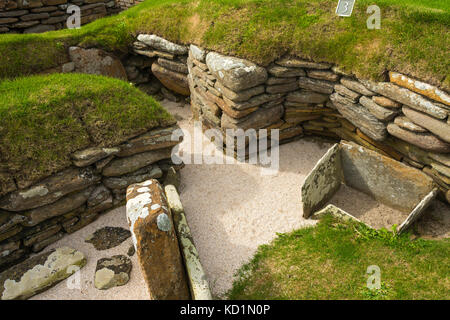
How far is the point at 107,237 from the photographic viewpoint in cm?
636

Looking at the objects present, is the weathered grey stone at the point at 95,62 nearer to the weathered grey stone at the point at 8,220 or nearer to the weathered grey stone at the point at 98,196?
the weathered grey stone at the point at 98,196

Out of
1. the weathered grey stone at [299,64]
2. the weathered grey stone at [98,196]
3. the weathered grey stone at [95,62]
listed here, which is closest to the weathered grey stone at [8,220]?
the weathered grey stone at [98,196]

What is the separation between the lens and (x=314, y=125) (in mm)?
8469

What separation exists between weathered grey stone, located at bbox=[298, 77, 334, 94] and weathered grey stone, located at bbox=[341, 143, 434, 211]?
1400 millimetres

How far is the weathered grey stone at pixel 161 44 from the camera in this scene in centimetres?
930

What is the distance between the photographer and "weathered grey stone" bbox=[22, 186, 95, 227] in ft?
19.4

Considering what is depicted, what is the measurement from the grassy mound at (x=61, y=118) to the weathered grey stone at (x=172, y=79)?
9.28 ft

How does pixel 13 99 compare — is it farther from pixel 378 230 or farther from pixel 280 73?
pixel 378 230

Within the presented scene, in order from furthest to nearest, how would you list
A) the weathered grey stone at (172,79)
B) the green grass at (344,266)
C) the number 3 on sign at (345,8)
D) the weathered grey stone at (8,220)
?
the weathered grey stone at (172,79) → the number 3 on sign at (345,8) → the weathered grey stone at (8,220) → the green grass at (344,266)

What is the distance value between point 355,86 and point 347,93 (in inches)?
9.3

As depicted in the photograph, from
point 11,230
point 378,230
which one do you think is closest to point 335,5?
point 378,230

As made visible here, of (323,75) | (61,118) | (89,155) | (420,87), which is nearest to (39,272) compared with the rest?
(89,155)

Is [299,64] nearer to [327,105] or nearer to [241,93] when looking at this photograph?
[327,105]

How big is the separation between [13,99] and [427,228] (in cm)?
816
